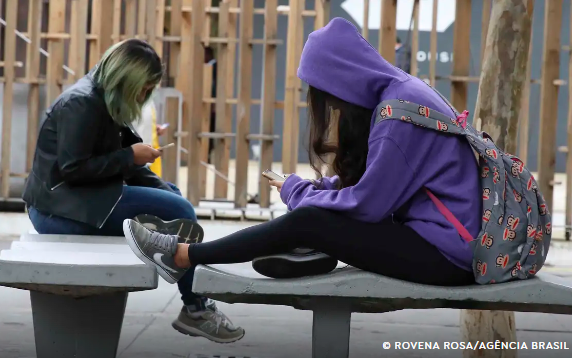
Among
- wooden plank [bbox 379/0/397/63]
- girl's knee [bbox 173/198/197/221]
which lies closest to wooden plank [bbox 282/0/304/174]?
wooden plank [bbox 379/0/397/63]

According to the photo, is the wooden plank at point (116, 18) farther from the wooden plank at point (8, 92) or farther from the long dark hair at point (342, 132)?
the long dark hair at point (342, 132)

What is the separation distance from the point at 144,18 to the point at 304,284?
279 inches

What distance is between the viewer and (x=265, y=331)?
498cm

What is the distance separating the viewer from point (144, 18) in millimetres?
9695

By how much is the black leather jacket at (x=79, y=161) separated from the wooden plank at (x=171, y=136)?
213 inches

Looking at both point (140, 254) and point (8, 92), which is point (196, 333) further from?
point (8, 92)

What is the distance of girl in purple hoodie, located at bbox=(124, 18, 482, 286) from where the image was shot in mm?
3070

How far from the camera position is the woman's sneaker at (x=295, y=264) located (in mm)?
3148

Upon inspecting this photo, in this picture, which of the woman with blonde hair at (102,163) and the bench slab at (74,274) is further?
the woman with blonde hair at (102,163)

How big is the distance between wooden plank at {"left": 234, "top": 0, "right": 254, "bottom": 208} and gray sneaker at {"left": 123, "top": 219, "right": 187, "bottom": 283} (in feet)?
20.3

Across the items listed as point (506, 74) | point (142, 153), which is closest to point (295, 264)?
point (142, 153)

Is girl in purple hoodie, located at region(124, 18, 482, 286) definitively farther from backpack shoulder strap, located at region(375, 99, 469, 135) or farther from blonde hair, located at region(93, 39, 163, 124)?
blonde hair, located at region(93, 39, 163, 124)

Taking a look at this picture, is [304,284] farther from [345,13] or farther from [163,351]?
[345,13]

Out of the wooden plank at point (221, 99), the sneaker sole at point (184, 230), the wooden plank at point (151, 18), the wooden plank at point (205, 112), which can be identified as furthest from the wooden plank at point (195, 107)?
the sneaker sole at point (184, 230)
